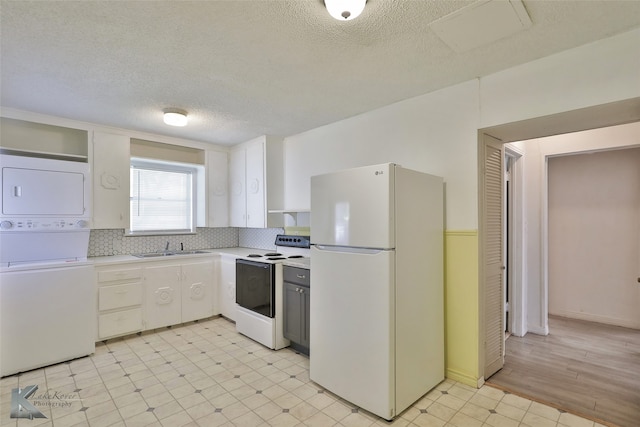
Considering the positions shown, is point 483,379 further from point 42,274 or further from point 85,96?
point 85,96

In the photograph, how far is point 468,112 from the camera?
2.51 m

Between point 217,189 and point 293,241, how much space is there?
1.58m

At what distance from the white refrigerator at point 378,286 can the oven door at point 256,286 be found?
2.67 feet

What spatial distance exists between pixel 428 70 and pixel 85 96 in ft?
9.52

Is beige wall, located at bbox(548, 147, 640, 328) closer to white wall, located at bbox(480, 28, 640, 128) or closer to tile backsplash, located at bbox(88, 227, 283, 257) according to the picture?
white wall, located at bbox(480, 28, 640, 128)

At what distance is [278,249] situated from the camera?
13.6 ft

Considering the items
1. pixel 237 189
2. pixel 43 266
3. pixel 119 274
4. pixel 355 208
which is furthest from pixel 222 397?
pixel 237 189

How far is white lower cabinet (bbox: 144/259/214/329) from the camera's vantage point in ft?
12.0

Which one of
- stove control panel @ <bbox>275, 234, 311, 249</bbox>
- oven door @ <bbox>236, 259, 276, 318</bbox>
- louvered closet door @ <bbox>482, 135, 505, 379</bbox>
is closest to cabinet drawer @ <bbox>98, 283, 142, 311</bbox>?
oven door @ <bbox>236, 259, 276, 318</bbox>

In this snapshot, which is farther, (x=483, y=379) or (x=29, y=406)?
(x=483, y=379)

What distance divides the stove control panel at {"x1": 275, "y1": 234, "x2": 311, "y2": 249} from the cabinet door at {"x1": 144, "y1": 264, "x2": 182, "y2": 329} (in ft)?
4.22

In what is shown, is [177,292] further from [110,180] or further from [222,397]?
[222,397]

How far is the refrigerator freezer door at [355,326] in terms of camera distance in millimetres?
2072

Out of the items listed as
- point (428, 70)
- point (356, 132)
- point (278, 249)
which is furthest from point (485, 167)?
point (278, 249)
